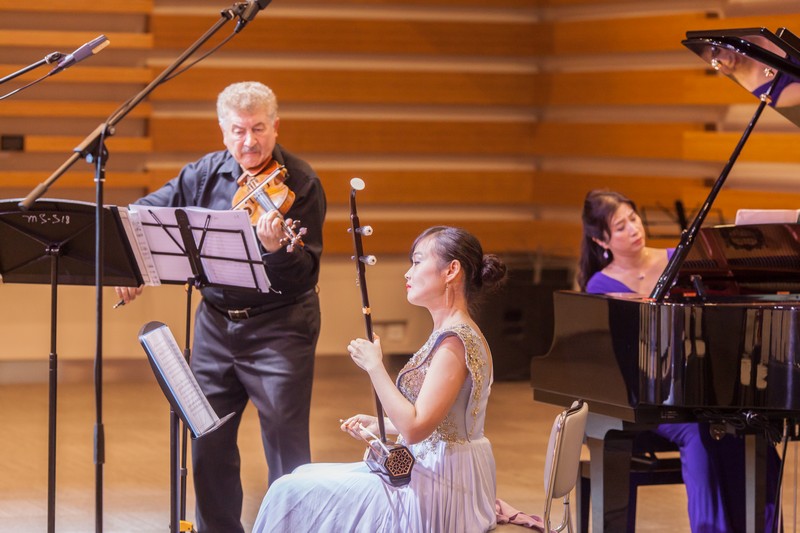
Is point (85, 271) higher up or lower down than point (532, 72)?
lower down

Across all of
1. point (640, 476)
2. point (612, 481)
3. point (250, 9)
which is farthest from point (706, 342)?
point (250, 9)

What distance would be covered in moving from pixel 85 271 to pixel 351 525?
1176mm

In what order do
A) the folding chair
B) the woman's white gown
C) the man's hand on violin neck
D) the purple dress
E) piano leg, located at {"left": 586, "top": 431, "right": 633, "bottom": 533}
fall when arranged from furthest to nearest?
the purple dress → piano leg, located at {"left": 586, "top": 431, "right": 633, "bottom": 533} → the man's hand on violin neck → the woman's white gown → the folding chair

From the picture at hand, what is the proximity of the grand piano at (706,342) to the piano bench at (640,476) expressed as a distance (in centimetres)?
27

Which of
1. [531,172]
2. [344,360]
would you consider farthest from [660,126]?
[344,360]

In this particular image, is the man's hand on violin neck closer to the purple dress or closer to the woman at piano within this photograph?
the woman at piano

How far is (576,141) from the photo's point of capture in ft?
26.6

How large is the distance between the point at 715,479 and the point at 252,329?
1.59m

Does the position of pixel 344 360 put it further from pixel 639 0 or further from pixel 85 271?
pixel 85 271

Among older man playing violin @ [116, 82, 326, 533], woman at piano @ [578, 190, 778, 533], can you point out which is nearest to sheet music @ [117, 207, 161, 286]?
older man playing violin @ [116, 82, 326, 533]

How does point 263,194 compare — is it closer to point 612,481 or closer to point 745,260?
point 612,481

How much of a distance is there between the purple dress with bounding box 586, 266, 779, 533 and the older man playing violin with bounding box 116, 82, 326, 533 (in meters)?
1.26

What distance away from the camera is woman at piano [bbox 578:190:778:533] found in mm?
3965

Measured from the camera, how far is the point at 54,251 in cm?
349
